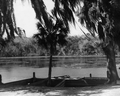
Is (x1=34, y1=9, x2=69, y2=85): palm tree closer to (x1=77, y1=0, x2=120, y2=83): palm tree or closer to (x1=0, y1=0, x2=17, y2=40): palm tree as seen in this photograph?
(x1=77, y1=0, x2=120, y2=83): palm tree

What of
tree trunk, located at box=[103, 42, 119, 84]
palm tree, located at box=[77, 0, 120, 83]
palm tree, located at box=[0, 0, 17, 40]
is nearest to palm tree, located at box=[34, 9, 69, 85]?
palm tree, located at box=[77, 0, 120, 83]

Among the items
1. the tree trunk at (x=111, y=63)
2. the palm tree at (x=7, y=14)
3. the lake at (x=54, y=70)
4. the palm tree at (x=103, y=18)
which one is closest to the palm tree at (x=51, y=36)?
the palm tree at (x=103, y=18)

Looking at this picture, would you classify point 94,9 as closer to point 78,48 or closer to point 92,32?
point 92,32

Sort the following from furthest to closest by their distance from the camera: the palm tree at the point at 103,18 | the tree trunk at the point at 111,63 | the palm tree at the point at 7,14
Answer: the tree trunk at the point at 111,63 < the palm tree at the point at 103,18 < the palm tree at the point at 7,14

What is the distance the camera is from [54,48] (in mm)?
10117

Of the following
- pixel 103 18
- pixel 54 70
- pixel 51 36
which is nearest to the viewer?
pixel 103 18

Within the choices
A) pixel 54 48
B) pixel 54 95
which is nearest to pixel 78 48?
pixel 54 48

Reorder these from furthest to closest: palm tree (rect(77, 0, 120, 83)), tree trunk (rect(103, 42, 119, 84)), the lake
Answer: the lake < tree trunk (rect(103, 42, 119, 84)) < palm tree (rect(77, 0, 120, 83))

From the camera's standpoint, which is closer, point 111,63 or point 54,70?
point 111,63

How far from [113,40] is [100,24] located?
0.83 meters

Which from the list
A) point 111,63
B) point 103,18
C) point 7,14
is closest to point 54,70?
point 111,63

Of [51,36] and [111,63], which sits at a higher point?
[51,36]

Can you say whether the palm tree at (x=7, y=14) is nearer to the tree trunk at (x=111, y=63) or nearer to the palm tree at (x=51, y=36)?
the palm tree at (x=51, y=36)

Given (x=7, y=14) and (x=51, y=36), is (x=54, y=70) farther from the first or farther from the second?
(x=7, y=14)
